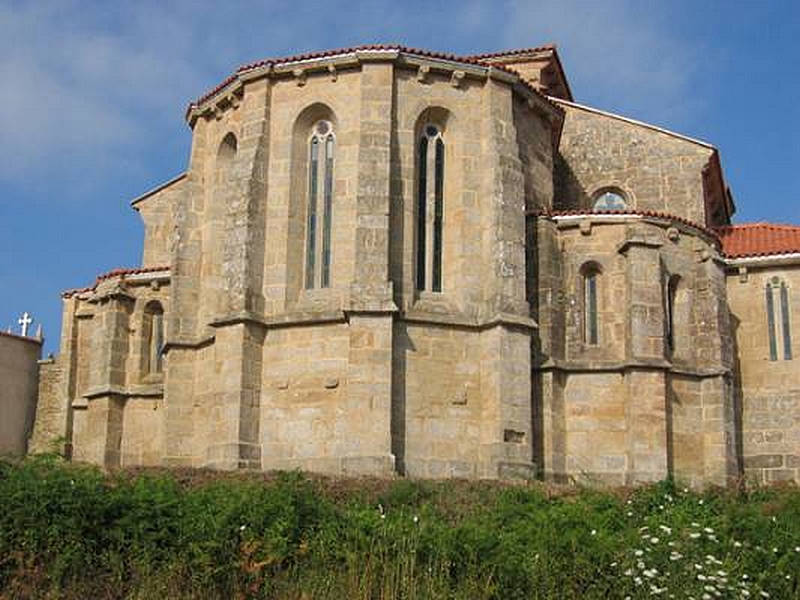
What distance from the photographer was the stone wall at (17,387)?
36.5 m

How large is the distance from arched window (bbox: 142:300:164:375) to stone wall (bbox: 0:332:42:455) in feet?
23.7

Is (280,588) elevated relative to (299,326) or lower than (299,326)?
lower

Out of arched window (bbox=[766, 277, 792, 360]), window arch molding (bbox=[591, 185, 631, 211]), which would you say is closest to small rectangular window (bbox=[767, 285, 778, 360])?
arched window (bbox=[766, 277, 792, 360])

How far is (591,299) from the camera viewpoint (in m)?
27.6

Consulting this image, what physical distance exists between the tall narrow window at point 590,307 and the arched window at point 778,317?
16.0ft

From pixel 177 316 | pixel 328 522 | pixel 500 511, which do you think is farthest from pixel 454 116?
pixel 328 522

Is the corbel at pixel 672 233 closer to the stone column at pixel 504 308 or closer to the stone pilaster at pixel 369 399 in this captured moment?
the stone column at pixel 504 308

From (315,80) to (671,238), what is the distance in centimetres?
850

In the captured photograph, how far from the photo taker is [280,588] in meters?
13.7

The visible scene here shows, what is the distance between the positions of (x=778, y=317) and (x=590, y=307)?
17.0 ft

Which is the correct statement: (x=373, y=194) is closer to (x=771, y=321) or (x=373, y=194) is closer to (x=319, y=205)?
(x=319, y=205)

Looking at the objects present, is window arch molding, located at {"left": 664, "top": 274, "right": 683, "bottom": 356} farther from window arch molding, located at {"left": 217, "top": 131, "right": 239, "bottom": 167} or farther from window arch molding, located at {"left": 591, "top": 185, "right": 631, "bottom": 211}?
window arch molding, located at {"left": 217, "top": 131, "right": 239, "bottom": 167}

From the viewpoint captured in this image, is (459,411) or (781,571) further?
(459,411)

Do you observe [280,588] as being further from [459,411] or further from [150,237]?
[150,237]
